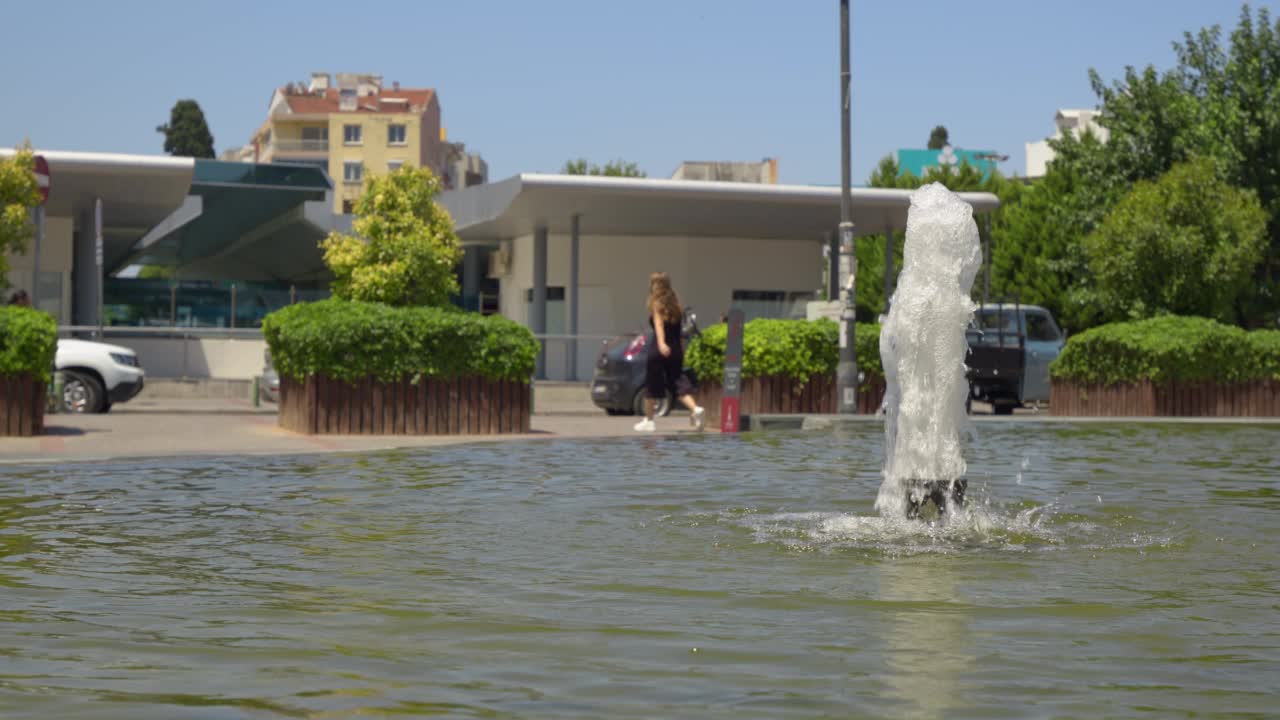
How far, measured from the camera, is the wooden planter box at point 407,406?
1894 centimetres

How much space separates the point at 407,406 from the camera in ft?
62.6

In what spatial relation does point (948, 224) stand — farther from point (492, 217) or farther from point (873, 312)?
point (873, 312)

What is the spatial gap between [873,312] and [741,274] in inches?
978

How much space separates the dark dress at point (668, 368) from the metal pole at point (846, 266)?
2.84 m

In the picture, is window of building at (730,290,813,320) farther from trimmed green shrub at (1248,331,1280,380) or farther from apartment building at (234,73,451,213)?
apartment building at (234,73,451,213)

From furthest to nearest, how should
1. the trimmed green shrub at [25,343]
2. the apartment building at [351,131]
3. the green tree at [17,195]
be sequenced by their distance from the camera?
1. the apartment building at [351,131]
2. the green tree at [17,195]
3. the trimmed green shrub at [25,343]

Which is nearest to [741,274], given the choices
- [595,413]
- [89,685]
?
[595,413]

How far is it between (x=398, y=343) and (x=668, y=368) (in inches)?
129

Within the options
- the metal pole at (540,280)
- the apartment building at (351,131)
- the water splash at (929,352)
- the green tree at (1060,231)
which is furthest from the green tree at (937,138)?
the water splash at (929,352)

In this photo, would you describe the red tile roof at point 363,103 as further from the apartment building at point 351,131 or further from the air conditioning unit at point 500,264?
the air conditioning unit at point 500,264

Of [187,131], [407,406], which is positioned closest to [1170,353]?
[407,406]

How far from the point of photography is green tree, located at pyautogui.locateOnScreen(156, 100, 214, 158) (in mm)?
145250

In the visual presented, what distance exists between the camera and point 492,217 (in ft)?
119

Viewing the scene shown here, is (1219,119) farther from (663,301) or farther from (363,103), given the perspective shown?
(363,103)
